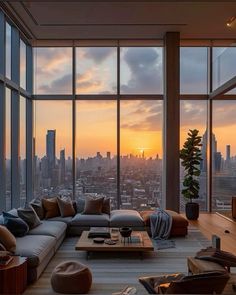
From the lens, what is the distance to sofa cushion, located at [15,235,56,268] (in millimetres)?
4266

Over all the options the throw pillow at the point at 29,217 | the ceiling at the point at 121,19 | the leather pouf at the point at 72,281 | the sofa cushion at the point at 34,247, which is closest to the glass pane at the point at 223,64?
the ceiling at the point at 121,19

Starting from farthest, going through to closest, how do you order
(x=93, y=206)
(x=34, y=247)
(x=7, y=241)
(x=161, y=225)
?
(x=93, y=206), (x=161, y=225), (x=34, y=247), (x=7, y=241)

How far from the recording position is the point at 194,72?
9.24 metres

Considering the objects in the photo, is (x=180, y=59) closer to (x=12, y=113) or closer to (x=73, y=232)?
(x=12, y=113)

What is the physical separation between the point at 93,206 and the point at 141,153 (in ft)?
8.06

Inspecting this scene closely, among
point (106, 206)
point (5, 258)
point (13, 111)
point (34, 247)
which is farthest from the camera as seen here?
point (13, 111)

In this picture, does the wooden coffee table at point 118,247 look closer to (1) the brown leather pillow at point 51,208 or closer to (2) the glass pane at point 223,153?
(1) the brown leather pillow at point 51,208

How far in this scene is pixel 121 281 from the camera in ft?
14.2

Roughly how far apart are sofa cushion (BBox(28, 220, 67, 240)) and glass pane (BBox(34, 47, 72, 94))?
12.6 ft

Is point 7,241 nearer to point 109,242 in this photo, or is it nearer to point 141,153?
point 109,242

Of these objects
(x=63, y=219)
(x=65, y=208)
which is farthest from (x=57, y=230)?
(x=65, y=208)

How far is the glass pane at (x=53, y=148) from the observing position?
354 inches

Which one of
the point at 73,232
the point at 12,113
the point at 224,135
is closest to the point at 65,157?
the point at 12,113

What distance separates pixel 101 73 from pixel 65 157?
2.33m
